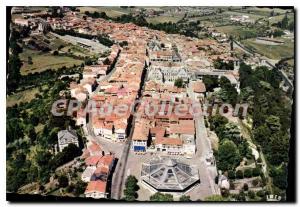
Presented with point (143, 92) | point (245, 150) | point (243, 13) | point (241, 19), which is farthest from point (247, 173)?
point (241, 19)

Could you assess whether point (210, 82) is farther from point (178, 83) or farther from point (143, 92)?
point (143, 92)

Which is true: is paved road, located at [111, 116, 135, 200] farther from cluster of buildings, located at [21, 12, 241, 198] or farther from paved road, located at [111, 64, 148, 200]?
cluster of buildings, located at [21, 12, 241, 198]

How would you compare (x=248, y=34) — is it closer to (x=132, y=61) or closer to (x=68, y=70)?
(x=132, y=61)

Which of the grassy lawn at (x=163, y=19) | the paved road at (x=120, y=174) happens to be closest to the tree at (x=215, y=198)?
the paved road at (x=120, y=174)

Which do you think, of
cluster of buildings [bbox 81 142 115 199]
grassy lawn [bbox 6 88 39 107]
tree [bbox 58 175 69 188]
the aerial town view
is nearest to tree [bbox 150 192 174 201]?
the aerial town view

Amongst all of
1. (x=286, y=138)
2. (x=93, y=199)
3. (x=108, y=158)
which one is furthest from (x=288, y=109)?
(x=93, y=199)

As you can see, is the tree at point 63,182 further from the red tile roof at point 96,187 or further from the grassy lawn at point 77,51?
the grassy lawn at point 77,51
